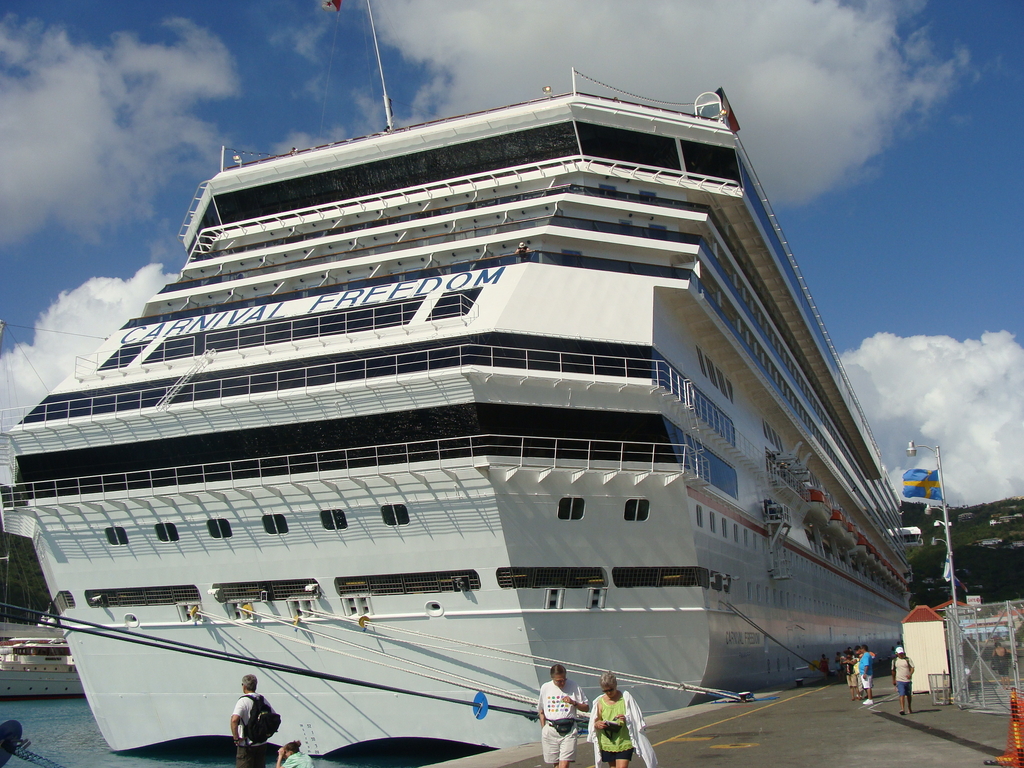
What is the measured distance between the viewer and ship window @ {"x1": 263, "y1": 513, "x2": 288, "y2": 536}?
18.5 meters

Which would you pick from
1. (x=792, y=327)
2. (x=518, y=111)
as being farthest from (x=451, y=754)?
(x=792, y=327)

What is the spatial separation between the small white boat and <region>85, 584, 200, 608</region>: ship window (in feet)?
130

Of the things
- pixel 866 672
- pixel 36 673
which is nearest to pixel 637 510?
pixel 866 672

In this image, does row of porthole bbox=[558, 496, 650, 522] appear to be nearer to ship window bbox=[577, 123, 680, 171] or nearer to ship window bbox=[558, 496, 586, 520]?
ship window bbox=[558, 496, 586, 520]

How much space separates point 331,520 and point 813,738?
33.3ft

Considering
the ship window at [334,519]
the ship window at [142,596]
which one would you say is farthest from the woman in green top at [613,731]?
the ship window at [142,596]

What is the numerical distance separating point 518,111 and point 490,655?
16.4 m

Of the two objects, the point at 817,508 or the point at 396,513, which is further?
the point at 817,508

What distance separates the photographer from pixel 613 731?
8.50 metres

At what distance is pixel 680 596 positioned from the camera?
18922 mm

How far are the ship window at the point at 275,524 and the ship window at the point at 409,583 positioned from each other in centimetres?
163

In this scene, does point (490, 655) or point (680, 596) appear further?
point (680, 596)

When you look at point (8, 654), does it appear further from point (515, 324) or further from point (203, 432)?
point (515, 324)

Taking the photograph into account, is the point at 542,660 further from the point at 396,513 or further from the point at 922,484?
the point at 922,484
